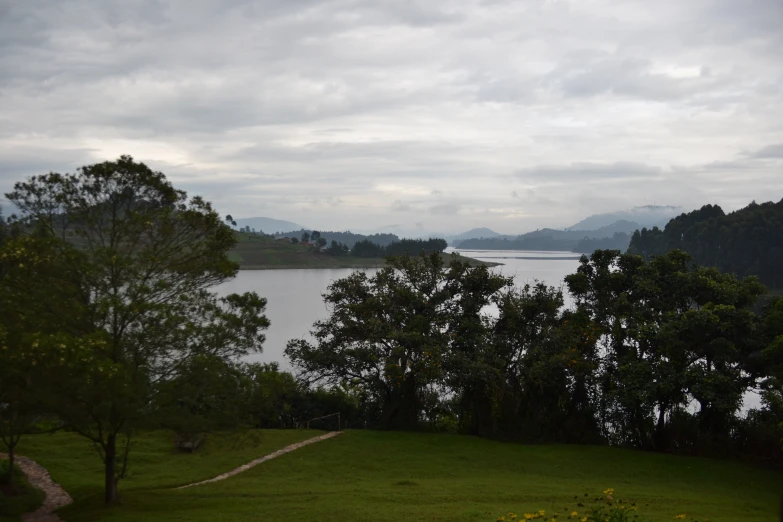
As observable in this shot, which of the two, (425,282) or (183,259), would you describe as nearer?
(183,259)

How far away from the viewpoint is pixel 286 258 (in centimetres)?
12600

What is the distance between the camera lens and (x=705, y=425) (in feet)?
69.4

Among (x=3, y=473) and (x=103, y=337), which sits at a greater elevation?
(x=103, y=337)

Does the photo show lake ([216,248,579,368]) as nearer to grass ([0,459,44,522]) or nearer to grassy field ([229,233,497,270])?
grassy field ([229,233,497,270])

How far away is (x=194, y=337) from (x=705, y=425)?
16.7 meters

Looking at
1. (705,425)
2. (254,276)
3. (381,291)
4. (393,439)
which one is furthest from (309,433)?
(254,276)

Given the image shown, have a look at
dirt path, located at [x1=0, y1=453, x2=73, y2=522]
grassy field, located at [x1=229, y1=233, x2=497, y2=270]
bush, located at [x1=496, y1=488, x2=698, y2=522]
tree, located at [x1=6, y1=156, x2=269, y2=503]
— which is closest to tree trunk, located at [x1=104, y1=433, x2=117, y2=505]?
tree, located at [x1=6, y1=156, x2=269, y2=503]

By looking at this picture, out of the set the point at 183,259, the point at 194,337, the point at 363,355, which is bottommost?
the point at 363,355

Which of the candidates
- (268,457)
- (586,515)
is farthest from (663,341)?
(268,457)

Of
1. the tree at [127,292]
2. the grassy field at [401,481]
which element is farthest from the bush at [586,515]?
the tree at [127,292]

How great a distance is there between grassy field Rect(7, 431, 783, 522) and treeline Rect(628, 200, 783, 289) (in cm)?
3854

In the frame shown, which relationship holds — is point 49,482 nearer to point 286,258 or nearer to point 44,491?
point 44,491

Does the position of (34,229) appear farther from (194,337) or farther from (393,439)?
(393,439)

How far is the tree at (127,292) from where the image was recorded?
12.1m
